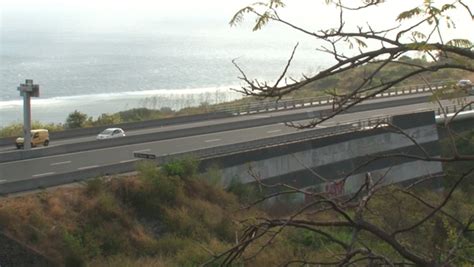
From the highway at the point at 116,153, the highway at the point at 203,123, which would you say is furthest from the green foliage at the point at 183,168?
the highway at the point at 203,123

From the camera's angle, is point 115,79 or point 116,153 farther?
point 115,79

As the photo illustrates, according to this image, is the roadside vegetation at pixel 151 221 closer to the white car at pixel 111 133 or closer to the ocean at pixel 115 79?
the white car at pixel 111 133

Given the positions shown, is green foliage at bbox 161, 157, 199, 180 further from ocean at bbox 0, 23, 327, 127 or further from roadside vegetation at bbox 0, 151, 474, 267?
ocean at bbox 0, 23, 327, 127

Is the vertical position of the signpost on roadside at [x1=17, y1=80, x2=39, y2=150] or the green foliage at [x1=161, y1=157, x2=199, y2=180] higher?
the signpost on roadside at [x1=17, y1=80, x2=39, y2=150]

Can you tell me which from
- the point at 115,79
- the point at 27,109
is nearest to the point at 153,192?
the point at 27,109

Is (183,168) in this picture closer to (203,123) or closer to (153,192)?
(153,192)

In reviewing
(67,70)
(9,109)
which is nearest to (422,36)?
(9,109)

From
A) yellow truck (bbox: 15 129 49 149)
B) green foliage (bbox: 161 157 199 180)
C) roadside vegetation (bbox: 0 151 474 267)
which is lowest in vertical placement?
roadside vegetation (bbox: 0 151 474 267)

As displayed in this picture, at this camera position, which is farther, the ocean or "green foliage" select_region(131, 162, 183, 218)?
the ocean

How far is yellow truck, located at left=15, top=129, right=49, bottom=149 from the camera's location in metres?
Result: 26.4

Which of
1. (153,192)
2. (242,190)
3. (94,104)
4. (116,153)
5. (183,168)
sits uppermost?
(94,104)

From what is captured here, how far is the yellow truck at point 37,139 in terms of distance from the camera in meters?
26.4

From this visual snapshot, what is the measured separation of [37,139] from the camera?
26.9 metres

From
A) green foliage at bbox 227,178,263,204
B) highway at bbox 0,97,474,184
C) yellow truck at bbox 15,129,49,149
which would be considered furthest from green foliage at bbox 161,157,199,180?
yellow truck at bbox 15,129,49,149
